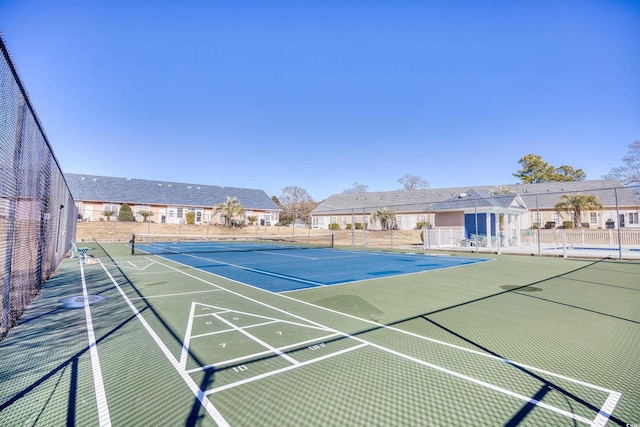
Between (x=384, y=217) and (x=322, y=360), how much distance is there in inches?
1512

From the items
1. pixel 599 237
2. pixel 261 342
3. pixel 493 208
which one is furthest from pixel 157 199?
pixel 599 237

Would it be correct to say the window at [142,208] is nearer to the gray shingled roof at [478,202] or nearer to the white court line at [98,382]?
the gray shingled roof at [478,202]

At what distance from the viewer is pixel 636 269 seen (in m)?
13.2

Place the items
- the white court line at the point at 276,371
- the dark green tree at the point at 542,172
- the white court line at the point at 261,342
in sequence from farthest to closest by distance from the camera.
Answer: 1. the dark green tree at the point at 542,172
2. the white court line at the point at 261,342
3. the white court line at the point at 276,371

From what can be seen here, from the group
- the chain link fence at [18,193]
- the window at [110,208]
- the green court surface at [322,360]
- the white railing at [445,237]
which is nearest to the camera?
the green court surface at [322,360]

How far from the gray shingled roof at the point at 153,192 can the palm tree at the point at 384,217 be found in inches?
829

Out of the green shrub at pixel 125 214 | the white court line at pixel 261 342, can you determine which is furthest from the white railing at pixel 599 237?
the green shrub at pixel 125 214

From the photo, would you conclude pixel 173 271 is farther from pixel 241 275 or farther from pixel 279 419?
pixel 279 419

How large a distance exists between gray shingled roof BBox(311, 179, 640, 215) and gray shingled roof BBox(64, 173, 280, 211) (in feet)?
44.2

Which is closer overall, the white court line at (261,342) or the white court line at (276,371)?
the white court line at (276,371)

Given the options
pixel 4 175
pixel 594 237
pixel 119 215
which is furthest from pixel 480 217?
pixel 119 215

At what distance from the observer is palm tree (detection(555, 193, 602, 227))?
115ft

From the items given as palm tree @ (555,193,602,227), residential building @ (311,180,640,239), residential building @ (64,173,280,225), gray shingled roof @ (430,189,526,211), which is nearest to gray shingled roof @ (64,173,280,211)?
residential building @ (64,173,280,225)

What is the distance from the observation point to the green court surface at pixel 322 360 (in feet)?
10.0
